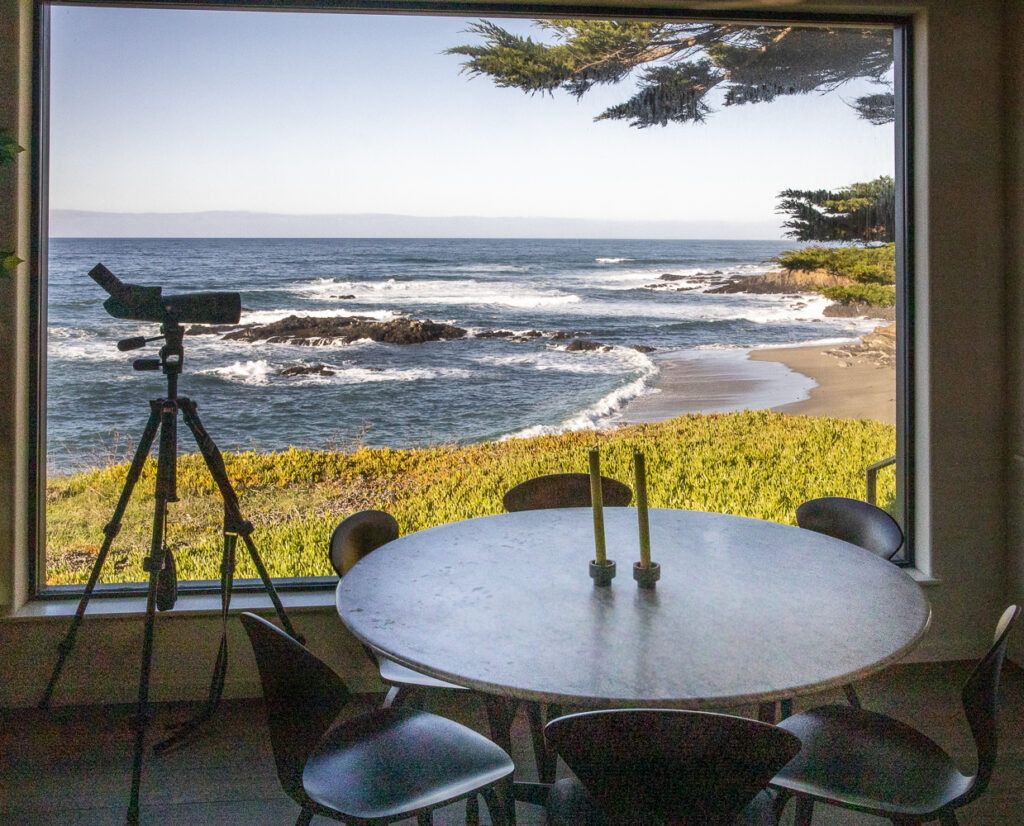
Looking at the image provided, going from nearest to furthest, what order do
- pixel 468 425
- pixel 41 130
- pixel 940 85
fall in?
pixel 41 130 → pixel 940 85 → pixel 468 425

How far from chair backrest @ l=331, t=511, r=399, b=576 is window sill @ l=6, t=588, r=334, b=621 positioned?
29.4 inches

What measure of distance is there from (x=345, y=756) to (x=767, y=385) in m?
2.24

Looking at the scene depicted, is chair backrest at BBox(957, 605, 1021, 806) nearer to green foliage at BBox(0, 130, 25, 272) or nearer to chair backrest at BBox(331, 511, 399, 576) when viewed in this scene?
chair backrest at BBox(331, 511, 399, 576)

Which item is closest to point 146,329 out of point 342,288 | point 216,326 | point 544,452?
point 216,326

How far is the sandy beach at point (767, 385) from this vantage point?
3174mm

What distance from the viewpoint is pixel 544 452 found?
3.13 metres

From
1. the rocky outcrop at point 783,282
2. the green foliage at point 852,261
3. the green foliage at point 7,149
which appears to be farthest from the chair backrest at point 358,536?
the green foliage at point 852,261

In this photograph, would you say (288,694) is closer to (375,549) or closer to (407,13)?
(375,549)

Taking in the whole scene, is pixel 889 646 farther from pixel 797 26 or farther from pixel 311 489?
pixel 797 26

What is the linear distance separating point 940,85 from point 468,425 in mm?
2079

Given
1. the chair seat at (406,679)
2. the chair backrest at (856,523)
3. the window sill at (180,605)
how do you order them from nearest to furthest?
the chair seat at (406,679)
the chair backrest at (856,523)
the window sill at (180,605)

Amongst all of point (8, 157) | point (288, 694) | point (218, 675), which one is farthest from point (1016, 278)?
point (8, 157)

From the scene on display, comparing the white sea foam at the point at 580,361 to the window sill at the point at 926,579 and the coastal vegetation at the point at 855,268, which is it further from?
the window sill at the point at 926,579

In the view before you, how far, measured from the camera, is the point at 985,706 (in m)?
1.39
